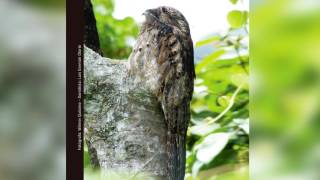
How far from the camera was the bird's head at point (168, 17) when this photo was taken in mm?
1538

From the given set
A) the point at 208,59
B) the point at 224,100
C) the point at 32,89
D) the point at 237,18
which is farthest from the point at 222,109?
the point at 32,89

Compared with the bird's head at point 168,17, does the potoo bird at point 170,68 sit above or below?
below

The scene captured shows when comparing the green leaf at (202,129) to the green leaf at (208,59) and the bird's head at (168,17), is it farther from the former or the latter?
the bird's head at (168,17)

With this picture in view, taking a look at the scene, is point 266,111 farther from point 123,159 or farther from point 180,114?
point 123,159

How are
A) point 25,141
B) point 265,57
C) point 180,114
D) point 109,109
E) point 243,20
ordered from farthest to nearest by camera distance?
point 25,141 < point 109,109 < point 180,114 < point 243,20 < point 265,57

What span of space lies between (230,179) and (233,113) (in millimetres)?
172

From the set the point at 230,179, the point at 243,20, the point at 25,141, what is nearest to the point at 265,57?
the point at 243,20

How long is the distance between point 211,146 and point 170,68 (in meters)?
0.25

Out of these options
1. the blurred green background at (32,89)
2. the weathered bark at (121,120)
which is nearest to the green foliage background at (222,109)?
the weathered bark at (121,120)

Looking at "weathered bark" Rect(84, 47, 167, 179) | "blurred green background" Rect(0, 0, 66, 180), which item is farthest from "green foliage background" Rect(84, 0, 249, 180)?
"blurred green background" Rect(0, 0, 66, 180)

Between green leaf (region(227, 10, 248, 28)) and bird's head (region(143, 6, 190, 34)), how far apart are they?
137mm

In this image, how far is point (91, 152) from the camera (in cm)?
168

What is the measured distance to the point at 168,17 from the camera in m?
1.56

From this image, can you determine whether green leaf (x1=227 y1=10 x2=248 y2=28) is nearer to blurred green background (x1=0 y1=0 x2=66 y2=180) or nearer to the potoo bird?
the potoo bird
